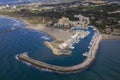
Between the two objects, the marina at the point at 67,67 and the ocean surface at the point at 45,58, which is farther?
the marina at the point at 67,67

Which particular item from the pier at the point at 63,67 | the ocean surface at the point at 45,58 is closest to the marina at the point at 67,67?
the pier at the point at 63,67

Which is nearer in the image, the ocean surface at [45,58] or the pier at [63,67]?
the ocean surface at [45,58]

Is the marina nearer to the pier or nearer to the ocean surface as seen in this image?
the pier

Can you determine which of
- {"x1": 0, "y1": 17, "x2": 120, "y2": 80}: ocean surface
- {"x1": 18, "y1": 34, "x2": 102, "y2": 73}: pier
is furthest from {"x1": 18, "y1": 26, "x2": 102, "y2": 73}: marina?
{"x1": 0, "y1": 17, "x2": 120, "y2": 80}: ocean surface

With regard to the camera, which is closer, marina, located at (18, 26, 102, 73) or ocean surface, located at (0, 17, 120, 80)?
ocean surface, located at (0, 17, 120, 80)

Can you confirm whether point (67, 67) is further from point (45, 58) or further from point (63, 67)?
point (45, 58)

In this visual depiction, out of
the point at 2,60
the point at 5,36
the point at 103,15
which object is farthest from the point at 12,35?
the point at 103,15

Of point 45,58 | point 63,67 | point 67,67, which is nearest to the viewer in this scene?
point 63,67

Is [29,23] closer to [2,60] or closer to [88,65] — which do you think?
[2,60]

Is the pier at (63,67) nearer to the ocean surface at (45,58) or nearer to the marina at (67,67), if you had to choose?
the marina at (67,67)

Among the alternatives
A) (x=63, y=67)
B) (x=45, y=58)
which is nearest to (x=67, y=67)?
(x=63, y=67)
